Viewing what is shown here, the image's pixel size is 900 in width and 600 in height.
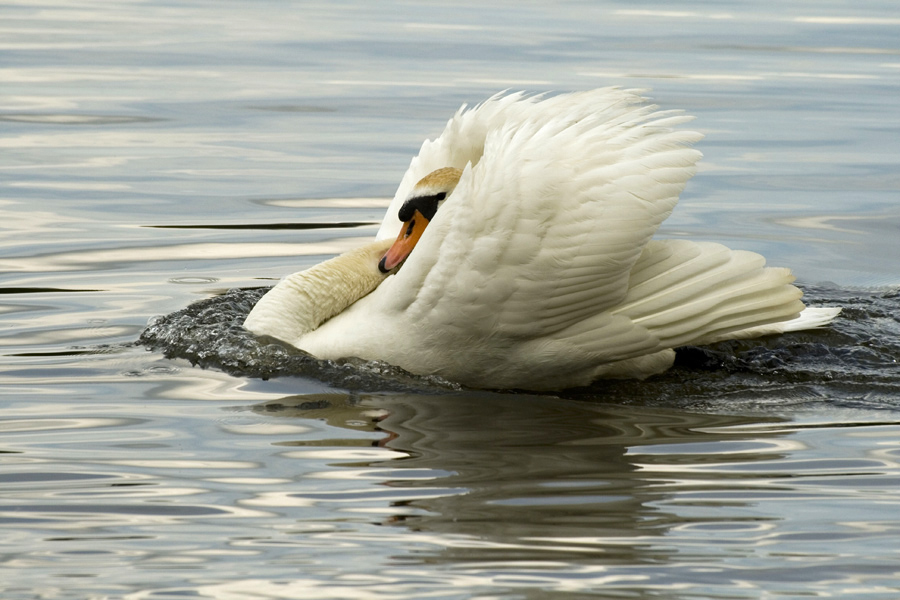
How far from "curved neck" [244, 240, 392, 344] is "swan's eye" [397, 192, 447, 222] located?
47cm

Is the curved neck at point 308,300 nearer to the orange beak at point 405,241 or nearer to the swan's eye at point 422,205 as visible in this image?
the orange beak at point 405,241

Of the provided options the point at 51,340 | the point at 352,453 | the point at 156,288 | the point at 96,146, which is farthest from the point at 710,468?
the point at 96,146

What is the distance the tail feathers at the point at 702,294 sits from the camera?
313 inches

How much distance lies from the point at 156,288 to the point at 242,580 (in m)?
5.25

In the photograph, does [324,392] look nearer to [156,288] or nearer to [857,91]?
[156,288]

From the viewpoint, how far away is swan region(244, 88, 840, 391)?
754 centimetres

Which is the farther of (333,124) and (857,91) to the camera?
(857,91)

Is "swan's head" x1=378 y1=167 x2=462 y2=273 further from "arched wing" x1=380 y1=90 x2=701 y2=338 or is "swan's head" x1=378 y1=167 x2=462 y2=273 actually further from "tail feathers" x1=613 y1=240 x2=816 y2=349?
"tail feathers" x1=613 y1=240 x2=816 y2=349

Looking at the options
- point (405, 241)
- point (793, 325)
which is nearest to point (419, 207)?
point (405, 241)

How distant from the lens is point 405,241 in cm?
886

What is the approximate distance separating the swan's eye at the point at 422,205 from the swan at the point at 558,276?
0.52 metres

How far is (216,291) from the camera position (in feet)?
33.1

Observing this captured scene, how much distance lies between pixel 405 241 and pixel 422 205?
0.99 feet

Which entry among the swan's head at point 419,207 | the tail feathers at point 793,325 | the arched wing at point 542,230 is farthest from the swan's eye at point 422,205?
the tail feathers at point 793,325
